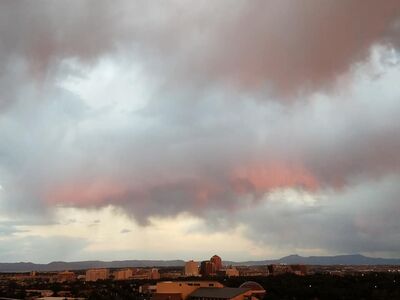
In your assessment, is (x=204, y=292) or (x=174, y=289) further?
(x=174, y=289)

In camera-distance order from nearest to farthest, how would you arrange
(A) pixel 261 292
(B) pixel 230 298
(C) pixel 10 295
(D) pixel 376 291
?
(D) pixel 376 291 < (B) pixel 230 298 < (A) pixel 261 292 < (C) pixel 10 295

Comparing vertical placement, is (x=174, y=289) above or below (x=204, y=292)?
above

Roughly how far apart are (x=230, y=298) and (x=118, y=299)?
97.6 ft

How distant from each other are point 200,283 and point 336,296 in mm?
52283

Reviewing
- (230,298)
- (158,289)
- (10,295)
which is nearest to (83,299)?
(158,289)

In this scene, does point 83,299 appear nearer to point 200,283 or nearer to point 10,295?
point 10,295

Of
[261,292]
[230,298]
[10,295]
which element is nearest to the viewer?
[230,298]

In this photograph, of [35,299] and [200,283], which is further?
[200,283]

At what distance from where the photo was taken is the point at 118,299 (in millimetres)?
124250

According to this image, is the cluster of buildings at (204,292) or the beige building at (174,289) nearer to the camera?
the cluster of buildings at (204,292)

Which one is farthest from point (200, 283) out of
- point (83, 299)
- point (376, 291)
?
point (376, 291)

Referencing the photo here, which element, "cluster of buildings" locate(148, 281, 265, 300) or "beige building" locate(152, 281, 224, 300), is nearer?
"cluster of buildings" locate(148, 281, 265, 300)

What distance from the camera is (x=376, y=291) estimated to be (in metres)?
107

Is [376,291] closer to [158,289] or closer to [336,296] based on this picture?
[336,296]
